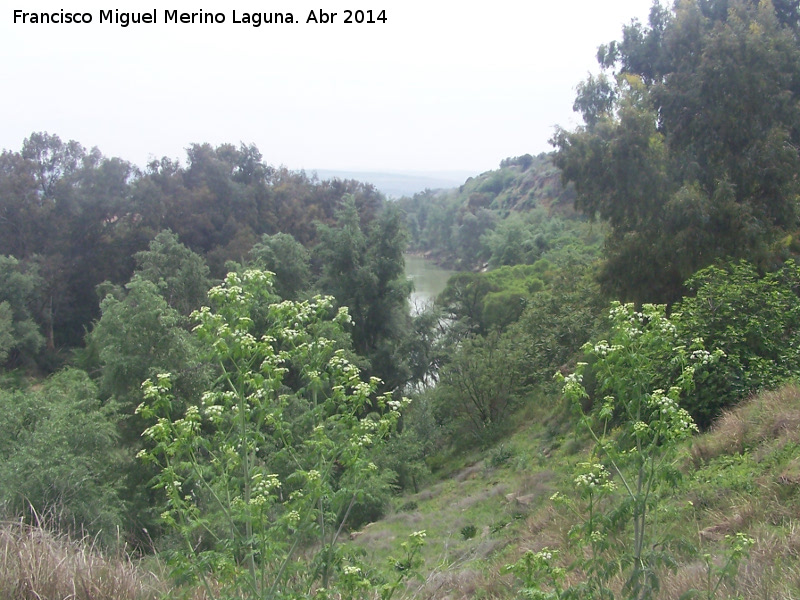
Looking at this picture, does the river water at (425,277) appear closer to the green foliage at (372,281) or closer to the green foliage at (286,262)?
the green foliage at (372,281)

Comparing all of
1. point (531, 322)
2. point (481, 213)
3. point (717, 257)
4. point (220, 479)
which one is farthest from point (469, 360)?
point (481, 213)

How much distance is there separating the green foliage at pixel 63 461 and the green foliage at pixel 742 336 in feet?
26.9

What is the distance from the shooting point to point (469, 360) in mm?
18625

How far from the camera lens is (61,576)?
12.8ft

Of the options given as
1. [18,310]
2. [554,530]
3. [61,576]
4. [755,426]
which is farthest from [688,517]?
[18,310]

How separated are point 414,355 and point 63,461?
56.5 ft

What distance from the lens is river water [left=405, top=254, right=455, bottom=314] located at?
154 ft

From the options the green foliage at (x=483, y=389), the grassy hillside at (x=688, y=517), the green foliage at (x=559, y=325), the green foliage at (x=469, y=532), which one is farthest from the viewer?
the green foliage at (x=483, y=389)

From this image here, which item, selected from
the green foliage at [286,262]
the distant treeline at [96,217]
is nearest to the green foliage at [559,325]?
the green foliage at [286,262]

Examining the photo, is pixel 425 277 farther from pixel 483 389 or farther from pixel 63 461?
pixel 63 461

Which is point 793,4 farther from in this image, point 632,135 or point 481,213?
point 481,213

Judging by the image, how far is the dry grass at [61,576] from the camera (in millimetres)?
3814

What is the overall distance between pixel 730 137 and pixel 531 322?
7.47 meters

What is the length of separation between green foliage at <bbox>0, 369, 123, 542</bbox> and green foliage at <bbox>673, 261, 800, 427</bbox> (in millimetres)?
8197
